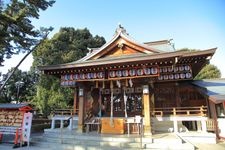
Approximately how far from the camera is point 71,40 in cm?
2758

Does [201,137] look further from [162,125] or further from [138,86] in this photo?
[138,86]

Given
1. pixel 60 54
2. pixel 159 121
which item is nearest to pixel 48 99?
pixel 60 54

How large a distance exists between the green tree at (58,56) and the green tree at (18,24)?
7.54ft

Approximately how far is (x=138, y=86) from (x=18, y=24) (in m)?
13.9

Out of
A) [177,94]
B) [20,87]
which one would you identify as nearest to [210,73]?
[177,94]

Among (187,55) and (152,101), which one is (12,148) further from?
(187,55)

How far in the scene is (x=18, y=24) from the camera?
64.3 ft

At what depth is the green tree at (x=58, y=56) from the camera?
21.6 meters

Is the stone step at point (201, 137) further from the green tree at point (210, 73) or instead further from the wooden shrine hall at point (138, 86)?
the green tree at point (210, 73)

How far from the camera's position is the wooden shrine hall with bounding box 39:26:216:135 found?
11.3 m

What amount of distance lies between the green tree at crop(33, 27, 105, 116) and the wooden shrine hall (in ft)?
19.0

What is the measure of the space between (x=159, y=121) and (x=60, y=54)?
50.9 feet

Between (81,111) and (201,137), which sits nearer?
(201,137)

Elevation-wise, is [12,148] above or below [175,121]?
below
